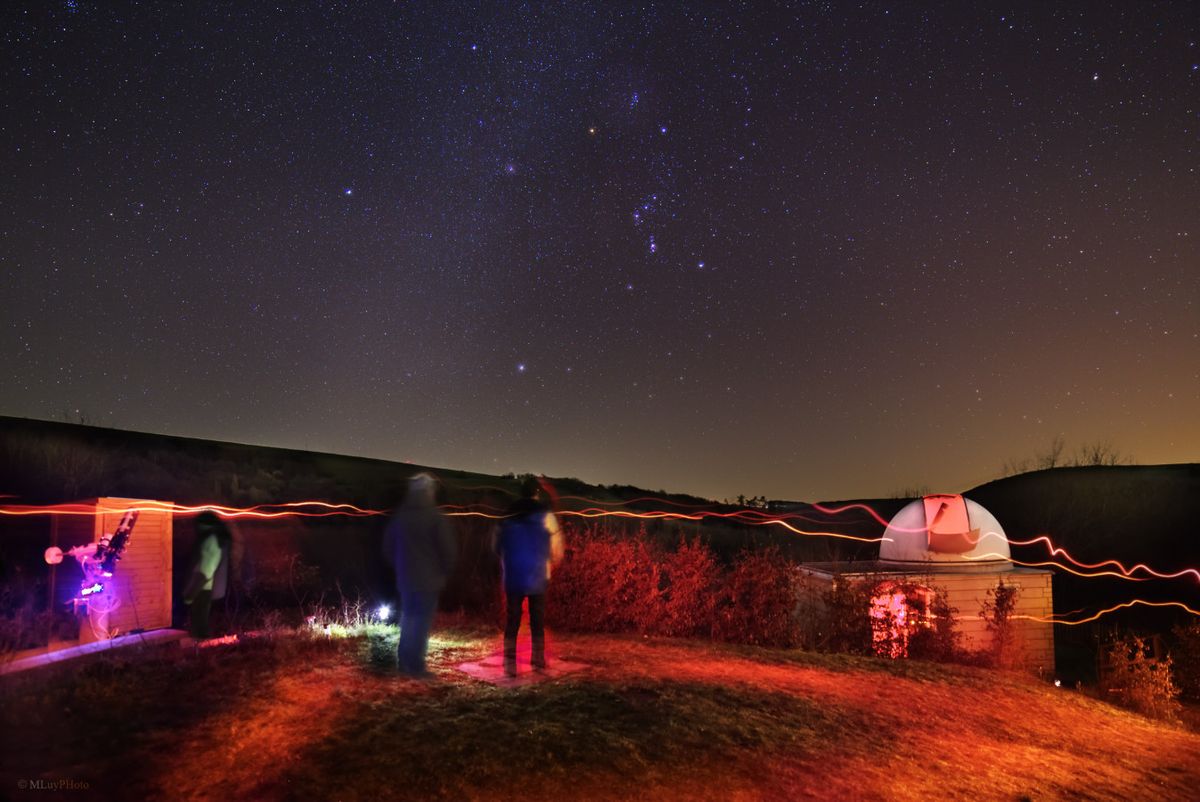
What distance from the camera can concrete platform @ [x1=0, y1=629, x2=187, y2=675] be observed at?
7684 millimetres

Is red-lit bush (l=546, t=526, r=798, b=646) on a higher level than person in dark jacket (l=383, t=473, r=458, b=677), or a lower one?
lower

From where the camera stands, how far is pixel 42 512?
32.9 ft

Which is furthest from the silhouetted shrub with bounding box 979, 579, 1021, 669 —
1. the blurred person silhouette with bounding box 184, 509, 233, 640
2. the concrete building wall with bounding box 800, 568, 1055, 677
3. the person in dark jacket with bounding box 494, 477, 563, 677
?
the blurred person silhouette with bounding box 184, 509, 233, 640

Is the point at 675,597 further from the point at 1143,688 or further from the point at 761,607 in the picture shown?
the point at 1143,688

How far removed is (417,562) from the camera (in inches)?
291

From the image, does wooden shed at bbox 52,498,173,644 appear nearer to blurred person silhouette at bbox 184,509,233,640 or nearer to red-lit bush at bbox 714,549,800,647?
blurred person silhouette at bbox 184,509,233,640

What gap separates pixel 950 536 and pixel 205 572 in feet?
46.2

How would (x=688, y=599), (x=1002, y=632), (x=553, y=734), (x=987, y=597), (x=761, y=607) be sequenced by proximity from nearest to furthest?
(x=553, y=734)
(x=761, y=607)
(x=688, y=599)
(x=1002, y=632)
(x=987, y=597)

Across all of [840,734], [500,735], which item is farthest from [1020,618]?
[500,735]

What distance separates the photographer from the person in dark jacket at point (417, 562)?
7340 millimetres

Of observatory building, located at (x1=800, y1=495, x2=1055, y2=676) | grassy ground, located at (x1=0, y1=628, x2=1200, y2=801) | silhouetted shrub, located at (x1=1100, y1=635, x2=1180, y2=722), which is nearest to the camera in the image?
grassy ground, located at (x1=0, y1=628, x2=1200, y2=801)

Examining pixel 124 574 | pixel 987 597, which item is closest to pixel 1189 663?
pixel 987 597

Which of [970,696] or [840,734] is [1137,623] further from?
[840,734]

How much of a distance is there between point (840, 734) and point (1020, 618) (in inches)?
403
